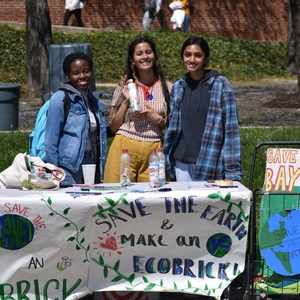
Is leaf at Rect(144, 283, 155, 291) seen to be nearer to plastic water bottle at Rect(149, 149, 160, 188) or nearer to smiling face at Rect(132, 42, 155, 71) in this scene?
plastic water bottle at Rect(149, 149, 160, 188)

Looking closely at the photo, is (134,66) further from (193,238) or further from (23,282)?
(23,282)

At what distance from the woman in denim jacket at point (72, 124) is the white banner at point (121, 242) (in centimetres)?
72

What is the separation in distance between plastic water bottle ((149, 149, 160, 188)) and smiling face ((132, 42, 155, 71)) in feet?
2.66

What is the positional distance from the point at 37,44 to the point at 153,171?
12556 mm

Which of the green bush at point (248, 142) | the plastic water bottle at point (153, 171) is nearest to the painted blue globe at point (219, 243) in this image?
the plastic water bottle at point (153, 171)

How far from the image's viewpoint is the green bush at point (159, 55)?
2392 cm

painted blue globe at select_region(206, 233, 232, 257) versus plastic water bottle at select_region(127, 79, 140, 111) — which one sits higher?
plastic water bottle at select_region(127, 79, 140, 111)

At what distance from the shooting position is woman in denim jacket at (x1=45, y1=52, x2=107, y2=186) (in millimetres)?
6047

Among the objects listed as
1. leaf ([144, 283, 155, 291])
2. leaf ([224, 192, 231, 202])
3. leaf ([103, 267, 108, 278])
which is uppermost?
leaf ([224, 192, 231, 202])

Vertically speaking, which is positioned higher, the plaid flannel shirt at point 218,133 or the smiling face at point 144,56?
the smiling face at point 144,56

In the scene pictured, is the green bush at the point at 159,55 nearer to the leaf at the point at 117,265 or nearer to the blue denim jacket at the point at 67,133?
the blue denim jacket at the point at 67,133

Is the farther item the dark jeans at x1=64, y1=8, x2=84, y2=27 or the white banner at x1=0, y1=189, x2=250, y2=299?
the dark jeans at x1=64, y1=8, x2=84, y2=27

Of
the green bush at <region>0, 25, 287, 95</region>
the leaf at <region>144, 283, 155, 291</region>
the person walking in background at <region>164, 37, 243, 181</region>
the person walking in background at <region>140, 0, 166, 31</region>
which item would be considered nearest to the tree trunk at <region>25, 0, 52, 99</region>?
the green bush at <region>0, 25, 287, 95</region>

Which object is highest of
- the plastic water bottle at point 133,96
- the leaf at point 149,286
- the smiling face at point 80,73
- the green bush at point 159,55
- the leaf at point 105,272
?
the green bush at point 159,55
